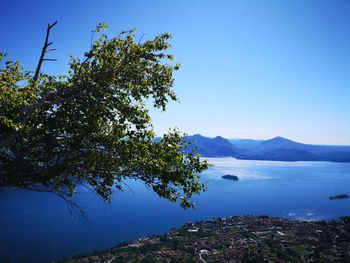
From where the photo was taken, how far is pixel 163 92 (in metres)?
11.2

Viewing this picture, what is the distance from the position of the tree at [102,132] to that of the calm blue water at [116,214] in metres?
77.7

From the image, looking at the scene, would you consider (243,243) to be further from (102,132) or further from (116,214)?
(102,132)

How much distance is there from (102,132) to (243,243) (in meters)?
117

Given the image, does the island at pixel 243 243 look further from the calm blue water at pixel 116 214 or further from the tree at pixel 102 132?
the tree at pixel 102 132

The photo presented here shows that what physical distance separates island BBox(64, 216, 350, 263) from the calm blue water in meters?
11.4

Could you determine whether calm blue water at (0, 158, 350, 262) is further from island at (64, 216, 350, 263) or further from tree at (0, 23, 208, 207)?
tree at (0, 23, 208, 207)

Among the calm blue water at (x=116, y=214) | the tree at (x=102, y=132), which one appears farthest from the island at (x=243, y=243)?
the tree at (x=102, y=132)

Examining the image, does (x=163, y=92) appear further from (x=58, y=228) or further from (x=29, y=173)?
(x=58, y=228)

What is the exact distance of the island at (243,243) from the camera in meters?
92.2

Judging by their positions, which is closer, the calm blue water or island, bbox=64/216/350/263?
island, bbox=64/216/350/263

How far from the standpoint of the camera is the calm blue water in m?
92.4

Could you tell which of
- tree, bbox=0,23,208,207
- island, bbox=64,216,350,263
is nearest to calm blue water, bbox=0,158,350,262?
island, bbox=64,216,350,263

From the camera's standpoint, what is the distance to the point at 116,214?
5128 inches

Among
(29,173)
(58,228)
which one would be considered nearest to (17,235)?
(58,228)
